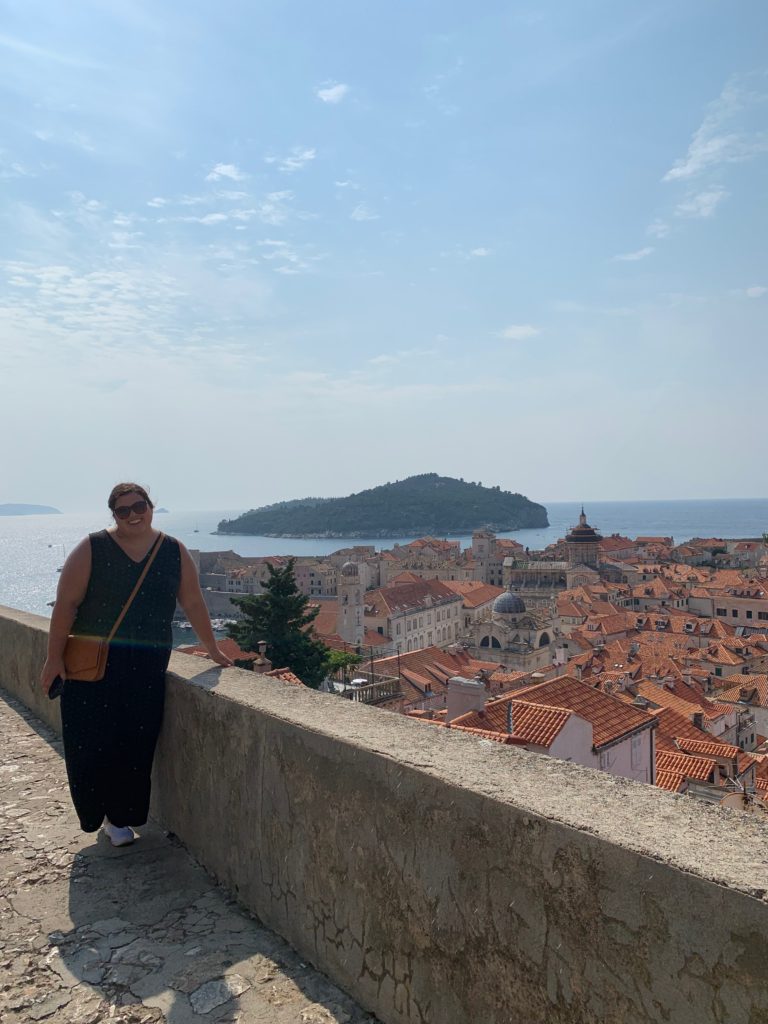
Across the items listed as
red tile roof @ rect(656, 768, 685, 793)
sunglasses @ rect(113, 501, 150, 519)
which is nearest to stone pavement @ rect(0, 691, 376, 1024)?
sunglasses @ rect(113, 501, 150, 519)

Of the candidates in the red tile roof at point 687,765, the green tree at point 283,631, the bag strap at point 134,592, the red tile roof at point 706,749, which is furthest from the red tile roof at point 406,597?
the bag strap at point 134,592

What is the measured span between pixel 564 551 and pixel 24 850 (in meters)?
115

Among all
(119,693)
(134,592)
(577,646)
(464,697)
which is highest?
(134,592)

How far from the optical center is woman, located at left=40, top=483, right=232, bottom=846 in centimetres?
318

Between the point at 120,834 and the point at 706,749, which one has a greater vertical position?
the point at 120,834

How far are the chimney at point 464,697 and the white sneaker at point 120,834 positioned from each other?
1479cm

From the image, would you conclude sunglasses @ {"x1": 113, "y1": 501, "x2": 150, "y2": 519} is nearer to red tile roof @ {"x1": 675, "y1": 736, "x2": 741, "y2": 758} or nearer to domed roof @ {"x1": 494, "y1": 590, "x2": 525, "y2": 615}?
red tile roof @ {"x1": 675, "y1": 736, "x2": 741, "y2": 758}

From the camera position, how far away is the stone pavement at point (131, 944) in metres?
2.31

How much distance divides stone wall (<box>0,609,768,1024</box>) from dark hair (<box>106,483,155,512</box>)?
2.84 feet

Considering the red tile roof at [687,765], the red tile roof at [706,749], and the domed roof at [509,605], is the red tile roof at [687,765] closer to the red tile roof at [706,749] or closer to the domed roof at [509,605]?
the red tile roof at [706,749]

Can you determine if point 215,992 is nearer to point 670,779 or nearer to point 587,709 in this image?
point 587,709

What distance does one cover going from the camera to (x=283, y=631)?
2852 cm

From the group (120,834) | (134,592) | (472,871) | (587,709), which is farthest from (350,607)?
(472,871)

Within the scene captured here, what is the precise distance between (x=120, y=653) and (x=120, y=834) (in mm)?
842
